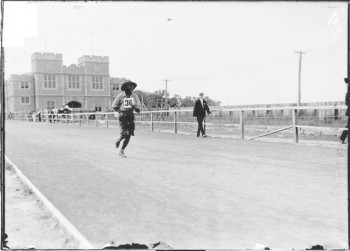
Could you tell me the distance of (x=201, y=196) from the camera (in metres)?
3.90

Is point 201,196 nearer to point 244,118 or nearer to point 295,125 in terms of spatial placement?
point 295,125

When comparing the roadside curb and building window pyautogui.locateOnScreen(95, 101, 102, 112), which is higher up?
building window pyautogui.locateOnScreen(95, 101, 102, 112)

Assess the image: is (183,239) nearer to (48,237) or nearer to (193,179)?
(48,237)

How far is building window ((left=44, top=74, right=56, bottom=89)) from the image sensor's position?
4.66 m

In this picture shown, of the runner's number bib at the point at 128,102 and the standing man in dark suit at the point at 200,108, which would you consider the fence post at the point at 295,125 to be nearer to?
the standing man in dark suit at the point at 200,108

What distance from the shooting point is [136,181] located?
15.5ft

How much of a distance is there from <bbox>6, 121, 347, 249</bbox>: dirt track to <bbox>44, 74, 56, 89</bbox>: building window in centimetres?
123

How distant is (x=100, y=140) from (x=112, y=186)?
535 centimetres

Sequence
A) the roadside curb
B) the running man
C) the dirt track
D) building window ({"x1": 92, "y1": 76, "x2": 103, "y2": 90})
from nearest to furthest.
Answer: the roadside curb → the dirt track → building window ({"x1": 92, "y1": 76, "x2": 103, "y2": 90}) → the running man

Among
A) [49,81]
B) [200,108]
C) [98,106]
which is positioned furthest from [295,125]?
[49,81]

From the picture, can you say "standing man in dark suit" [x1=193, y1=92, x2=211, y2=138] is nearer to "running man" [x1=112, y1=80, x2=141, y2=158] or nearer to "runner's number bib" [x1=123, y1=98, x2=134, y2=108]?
"running man" [x1=112, y1=80, x2=141, y2=158]

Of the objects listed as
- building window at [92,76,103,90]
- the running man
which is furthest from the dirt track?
building window at [92,76,103,90]

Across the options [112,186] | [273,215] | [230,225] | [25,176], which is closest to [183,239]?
[230,225]

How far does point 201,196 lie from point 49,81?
235 centimetres
